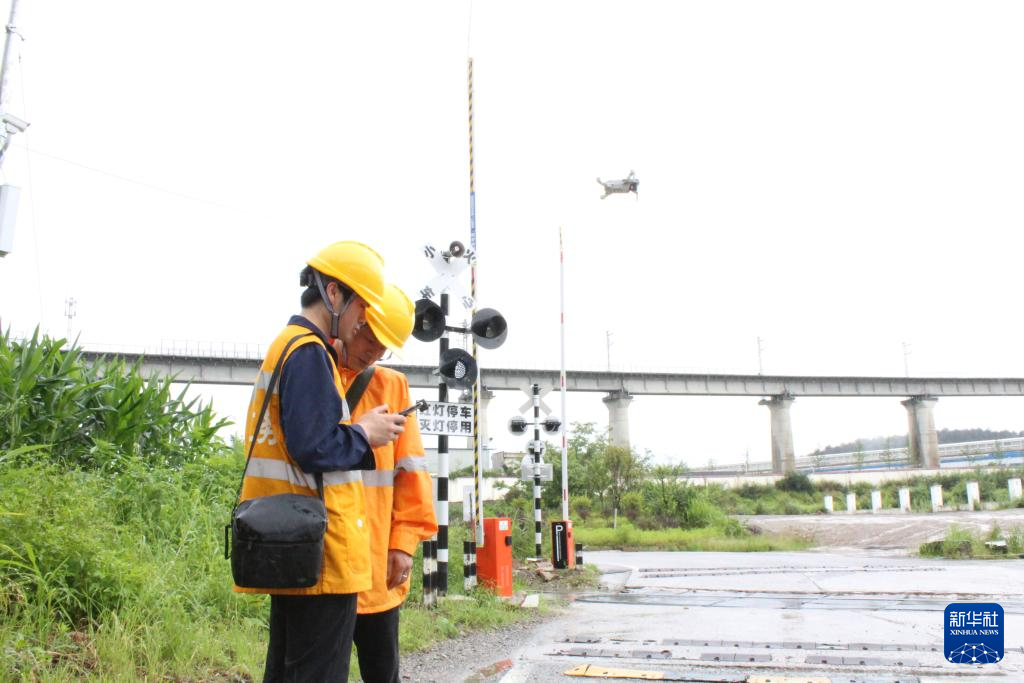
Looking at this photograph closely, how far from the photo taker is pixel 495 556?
8961 mm

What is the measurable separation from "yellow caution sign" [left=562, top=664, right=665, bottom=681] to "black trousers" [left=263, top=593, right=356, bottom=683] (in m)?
2.95

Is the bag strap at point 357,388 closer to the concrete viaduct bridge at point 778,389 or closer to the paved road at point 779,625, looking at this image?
the paved road at point 779,625

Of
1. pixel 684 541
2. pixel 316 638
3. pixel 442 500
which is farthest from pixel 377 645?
pixel 684 541

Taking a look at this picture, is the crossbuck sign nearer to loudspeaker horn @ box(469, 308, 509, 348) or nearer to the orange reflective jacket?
loudspeaker horn @ box(469, 308, 509, 348)

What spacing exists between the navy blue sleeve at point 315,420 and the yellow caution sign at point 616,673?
3209 mm

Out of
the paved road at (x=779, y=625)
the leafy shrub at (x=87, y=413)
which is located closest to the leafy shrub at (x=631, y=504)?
the paved road at (x=779, y=625)

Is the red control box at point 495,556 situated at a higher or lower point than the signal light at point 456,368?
lower

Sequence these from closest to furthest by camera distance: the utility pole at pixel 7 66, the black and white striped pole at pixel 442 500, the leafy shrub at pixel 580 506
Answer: the black and white striped pole at pixel 442 500 < the utility pole at pixel 7 66 < the leafy shrub at pixel 580 506

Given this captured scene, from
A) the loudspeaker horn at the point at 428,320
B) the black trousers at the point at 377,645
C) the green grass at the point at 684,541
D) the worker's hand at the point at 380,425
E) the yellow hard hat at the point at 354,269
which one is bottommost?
the green grass at the point at 684,541

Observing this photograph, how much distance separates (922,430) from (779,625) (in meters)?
60.5

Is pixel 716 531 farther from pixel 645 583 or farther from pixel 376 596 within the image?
pixel 376 596

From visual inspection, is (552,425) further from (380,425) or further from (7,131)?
(380,425)

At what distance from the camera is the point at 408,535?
2.94 meters

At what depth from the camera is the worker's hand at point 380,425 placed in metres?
2.55
